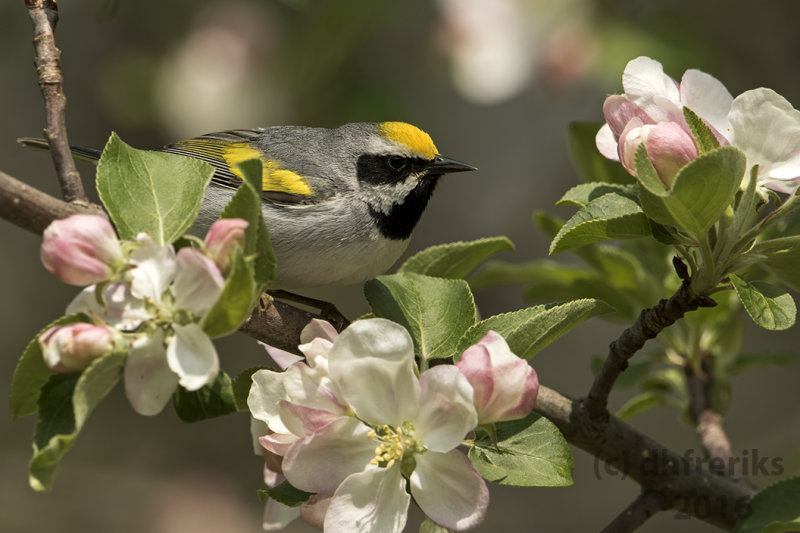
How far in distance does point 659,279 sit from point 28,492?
4.21 metres

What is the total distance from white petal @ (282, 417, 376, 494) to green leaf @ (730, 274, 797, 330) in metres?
0.71

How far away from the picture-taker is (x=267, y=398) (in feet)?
5.03

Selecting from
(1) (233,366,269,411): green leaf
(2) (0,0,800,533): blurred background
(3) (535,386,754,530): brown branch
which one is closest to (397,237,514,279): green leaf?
(3) (535,386,754,530): brown branch

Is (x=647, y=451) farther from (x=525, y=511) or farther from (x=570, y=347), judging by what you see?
(x=570, y=347)

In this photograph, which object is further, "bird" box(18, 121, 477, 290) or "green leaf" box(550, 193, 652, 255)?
"bird" box(18, 121, 477, 290)

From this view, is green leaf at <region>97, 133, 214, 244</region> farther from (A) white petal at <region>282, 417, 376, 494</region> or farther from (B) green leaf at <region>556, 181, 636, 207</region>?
(B) green leaf at <region>556, 181, 636, 207</region>

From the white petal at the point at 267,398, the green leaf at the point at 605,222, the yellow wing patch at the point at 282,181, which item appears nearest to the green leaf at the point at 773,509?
the green leaf at the point at 605,222

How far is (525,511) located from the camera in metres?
5.91

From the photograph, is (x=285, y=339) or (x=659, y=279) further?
(x=659, y=279)

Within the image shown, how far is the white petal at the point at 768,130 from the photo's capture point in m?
1.53

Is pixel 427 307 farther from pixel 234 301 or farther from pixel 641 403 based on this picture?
pixel 641 403

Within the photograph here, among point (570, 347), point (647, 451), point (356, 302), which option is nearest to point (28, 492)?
point (356, 302)

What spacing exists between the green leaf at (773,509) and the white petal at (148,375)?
1.24m

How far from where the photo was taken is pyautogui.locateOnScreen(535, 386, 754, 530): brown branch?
1.92 m
